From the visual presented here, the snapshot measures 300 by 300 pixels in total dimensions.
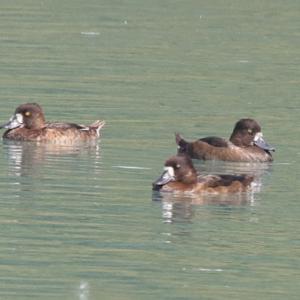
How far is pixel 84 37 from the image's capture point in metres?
31.2

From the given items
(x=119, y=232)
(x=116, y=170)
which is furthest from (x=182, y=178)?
(x=119, y=232)

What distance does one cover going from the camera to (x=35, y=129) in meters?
21.2

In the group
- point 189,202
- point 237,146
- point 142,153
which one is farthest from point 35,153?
point 189,202

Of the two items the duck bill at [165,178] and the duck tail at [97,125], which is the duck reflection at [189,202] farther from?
the duck tail at [97,125]

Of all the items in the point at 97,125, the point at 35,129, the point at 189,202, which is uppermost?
the point at 97,125

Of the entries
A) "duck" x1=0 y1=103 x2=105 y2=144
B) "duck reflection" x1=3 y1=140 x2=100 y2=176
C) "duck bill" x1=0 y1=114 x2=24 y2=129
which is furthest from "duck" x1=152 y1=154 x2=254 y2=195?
"duck bill" x1=0 y1=114 x2=24 y2=129

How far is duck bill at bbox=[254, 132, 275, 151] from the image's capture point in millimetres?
19827

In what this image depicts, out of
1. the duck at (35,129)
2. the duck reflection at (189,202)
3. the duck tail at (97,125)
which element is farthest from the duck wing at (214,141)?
the duck reflection at (189,202)

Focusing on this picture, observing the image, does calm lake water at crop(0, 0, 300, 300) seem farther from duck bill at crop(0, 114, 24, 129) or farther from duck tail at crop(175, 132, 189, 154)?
duck bill at crop(0, 114, 24, 129)

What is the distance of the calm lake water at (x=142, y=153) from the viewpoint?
12805mm

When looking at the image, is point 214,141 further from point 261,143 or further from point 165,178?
point 165,178

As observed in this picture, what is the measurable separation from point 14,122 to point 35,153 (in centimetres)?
124

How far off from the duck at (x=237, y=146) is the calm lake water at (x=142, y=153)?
22 centimetres

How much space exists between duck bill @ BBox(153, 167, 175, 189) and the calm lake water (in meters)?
0.12
